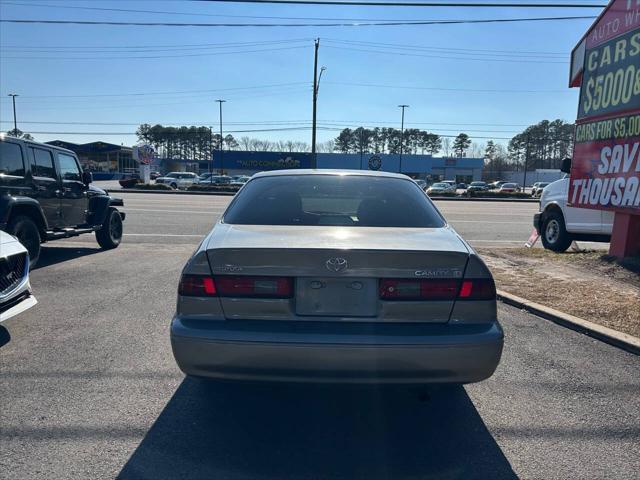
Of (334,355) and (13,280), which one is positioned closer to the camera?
(334,355)

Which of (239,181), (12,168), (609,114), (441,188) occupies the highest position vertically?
(609,114)

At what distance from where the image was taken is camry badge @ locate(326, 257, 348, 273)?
2803mm

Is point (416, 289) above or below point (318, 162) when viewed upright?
below

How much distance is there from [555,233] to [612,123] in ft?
9.24

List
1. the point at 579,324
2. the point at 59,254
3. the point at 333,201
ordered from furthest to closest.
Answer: the point at 59,254 < the point at 579,324 < the point at 333,201

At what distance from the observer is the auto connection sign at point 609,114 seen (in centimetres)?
779

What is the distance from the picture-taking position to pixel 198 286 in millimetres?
2916

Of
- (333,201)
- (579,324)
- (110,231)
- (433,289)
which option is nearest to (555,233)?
(579,324)

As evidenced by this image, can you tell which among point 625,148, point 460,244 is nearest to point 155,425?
point 460,244

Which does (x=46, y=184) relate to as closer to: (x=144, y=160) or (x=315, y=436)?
(x=315, y=436)

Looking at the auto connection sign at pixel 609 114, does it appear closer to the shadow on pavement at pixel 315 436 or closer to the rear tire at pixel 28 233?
the shadow on pavement at pixel 315 436

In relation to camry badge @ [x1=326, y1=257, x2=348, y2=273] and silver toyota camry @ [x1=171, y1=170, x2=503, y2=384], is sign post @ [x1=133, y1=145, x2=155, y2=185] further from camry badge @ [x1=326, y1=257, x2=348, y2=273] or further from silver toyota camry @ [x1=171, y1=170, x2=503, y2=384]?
camry badge @ [x1=326, y1=257, x2=348, y2=273]

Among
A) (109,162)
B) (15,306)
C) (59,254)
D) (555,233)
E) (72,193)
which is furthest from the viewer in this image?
(109,162)

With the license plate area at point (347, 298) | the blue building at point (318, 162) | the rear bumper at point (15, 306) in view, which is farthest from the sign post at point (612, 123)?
the blue building at point (318, 162)
